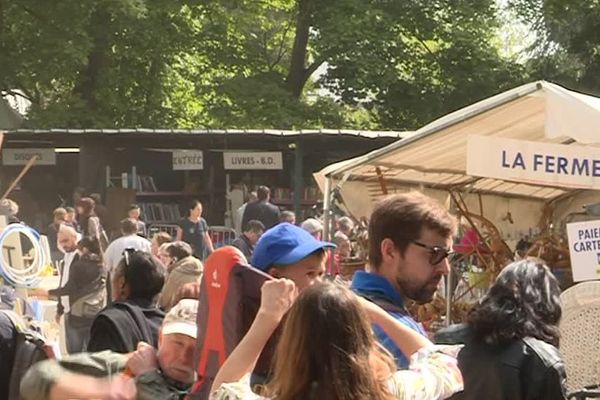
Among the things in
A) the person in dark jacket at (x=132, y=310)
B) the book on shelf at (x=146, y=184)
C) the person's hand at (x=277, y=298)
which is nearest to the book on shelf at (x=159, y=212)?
the book on shelf at (x=146, y=184)

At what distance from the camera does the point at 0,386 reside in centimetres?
522

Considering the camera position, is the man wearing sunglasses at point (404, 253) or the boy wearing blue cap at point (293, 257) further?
the boy wearing blue cap at point (293, 257)

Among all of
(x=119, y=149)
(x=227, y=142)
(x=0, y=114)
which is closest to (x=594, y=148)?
(x=227, y=142)

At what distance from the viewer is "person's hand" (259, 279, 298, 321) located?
3.07m

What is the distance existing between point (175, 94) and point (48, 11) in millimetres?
5475

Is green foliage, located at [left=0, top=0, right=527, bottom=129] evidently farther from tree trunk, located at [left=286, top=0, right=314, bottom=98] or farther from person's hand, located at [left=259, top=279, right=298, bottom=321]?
person's hand, located at [left=259, top=279, right=298, bottom=321]

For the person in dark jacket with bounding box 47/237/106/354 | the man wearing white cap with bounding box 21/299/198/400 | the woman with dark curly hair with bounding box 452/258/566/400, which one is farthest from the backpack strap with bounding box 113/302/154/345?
the person in dark jacket with bounding box 47/237/106/354

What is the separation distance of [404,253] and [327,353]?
0.88 metres

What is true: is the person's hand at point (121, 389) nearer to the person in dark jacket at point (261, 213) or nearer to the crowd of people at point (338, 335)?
the crowd of people at point (338, 335)

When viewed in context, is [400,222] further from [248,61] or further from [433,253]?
[248,61]

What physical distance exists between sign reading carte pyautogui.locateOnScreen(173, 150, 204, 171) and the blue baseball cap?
19762 mm

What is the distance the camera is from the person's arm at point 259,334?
3027 millimetres

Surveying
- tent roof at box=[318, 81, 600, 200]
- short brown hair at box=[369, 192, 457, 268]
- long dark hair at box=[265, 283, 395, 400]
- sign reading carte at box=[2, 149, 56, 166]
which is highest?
sign reading carte at box=[2, 149, 56, 166]

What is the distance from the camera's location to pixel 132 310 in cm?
556
